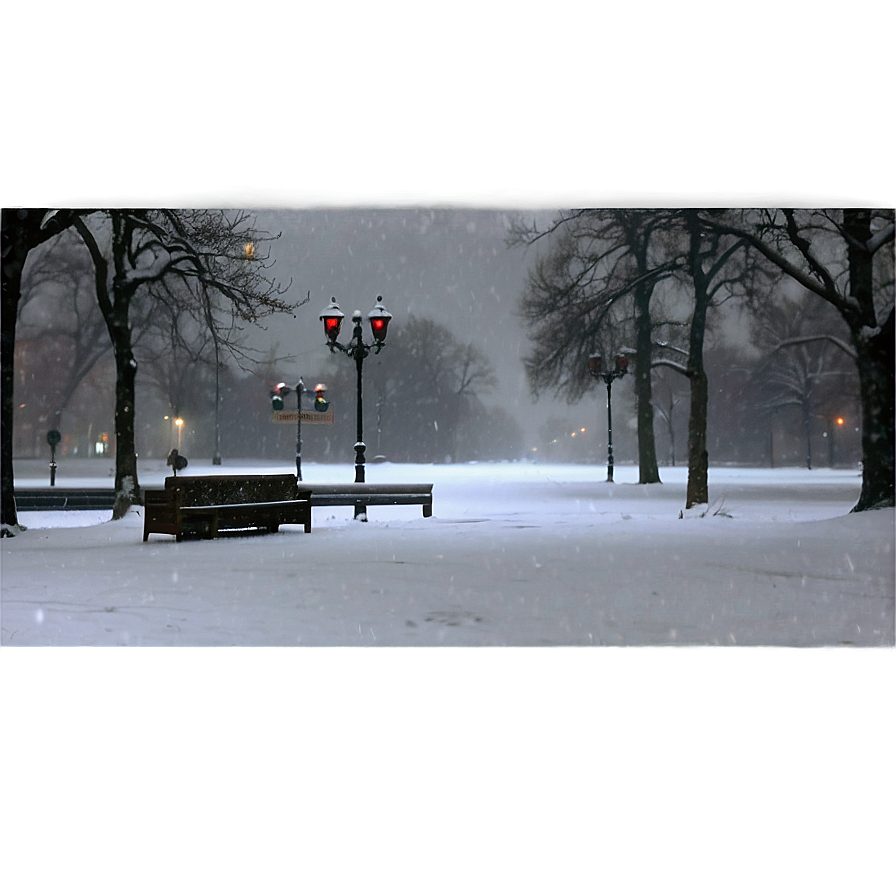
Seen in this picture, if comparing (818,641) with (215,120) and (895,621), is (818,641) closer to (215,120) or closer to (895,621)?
(895,621)

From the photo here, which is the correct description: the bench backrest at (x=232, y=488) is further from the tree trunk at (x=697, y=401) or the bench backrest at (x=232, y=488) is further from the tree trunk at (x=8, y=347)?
the tree trunk at (x=697, y=401)

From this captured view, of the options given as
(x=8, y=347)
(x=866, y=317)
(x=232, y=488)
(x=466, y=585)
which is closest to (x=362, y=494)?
(x=232, y=488)

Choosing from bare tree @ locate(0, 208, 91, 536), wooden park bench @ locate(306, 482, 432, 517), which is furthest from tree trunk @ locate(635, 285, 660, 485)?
bare tree @ locate(0, 208, 91, 536)

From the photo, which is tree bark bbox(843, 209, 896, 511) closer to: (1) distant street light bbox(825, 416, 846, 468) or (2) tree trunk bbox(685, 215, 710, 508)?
(2) tree trunk bbox(685, 215, 710, 508)

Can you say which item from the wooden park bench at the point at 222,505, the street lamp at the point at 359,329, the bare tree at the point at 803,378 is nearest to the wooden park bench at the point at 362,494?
the street lamp at the point at 359,329

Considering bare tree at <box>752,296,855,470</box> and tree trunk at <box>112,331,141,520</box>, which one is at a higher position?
Result: bare tree at <box>752,296,855,470</box>

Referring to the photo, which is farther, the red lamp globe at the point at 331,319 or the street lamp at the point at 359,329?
the red lamp globe at the point at 331,319

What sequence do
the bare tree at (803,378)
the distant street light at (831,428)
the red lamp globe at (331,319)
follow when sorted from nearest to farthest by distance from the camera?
1. the red lamp globe at (331,319)
2. the bare tree at (803,378)
3. the distant street light at (831,428)

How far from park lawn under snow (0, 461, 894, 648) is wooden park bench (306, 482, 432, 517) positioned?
Result: 180 cm

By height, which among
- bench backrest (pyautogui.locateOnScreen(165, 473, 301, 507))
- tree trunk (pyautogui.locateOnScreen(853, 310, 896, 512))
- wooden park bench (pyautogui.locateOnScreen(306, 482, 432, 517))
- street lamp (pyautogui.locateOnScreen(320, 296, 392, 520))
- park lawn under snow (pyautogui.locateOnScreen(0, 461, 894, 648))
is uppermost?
street lamp (pyautogui.locateOnScreen(320, 296, 392, 520))

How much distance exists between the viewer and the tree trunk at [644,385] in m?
22.3

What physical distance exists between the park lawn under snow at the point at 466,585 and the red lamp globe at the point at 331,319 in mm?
4359

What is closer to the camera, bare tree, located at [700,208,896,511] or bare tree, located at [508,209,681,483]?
bare tree, located at [700,208,896,511]

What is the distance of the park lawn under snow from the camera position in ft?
22.3
